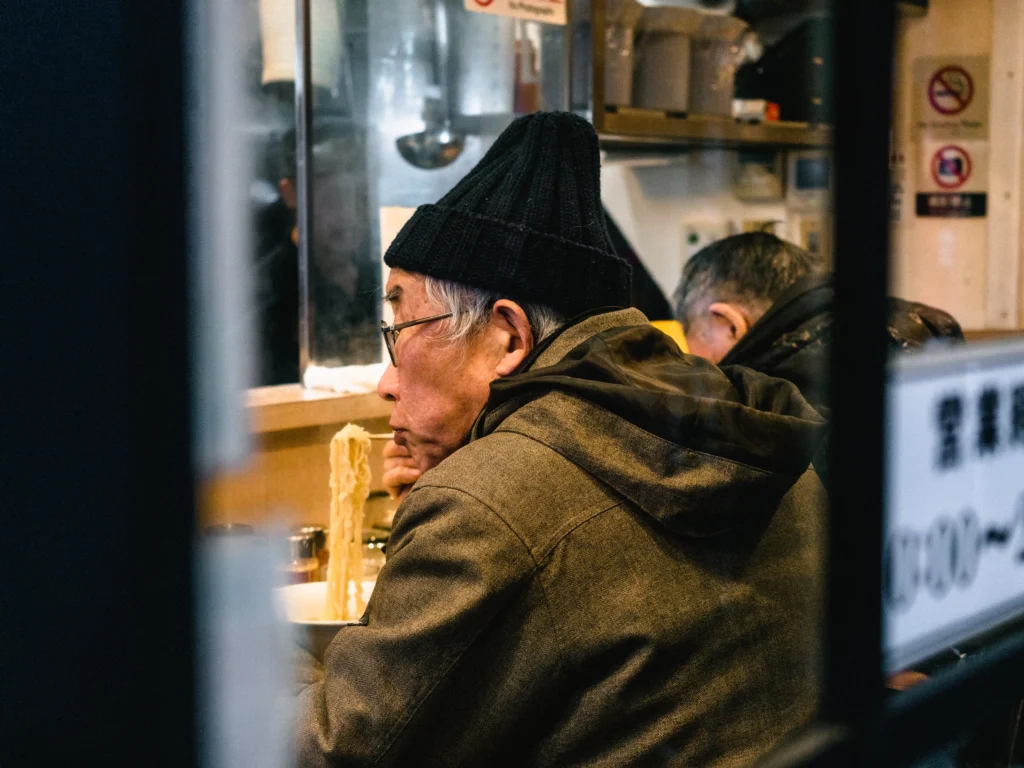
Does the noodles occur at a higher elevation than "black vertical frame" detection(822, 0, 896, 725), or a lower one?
lower

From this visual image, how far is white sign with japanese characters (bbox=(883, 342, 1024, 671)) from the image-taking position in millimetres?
1116

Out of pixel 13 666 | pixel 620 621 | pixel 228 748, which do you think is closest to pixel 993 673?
pixel 620 621

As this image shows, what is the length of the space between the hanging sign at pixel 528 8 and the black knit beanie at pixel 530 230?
4.16 feet

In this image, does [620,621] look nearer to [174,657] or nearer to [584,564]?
[584,564]

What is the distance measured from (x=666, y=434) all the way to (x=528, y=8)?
199cm

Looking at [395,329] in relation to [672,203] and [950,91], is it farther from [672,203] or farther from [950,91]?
[672,203]

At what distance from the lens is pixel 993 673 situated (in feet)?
3.92

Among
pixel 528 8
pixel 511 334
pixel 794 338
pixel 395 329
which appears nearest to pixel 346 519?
pixel 395 329

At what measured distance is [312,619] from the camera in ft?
5.98

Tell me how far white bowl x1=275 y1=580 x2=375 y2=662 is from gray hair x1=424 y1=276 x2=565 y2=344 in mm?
369

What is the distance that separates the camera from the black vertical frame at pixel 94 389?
0.67 meters

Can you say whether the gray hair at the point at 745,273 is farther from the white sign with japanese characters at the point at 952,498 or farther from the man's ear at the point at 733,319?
the white sign with japanese characters at the point at 952,498

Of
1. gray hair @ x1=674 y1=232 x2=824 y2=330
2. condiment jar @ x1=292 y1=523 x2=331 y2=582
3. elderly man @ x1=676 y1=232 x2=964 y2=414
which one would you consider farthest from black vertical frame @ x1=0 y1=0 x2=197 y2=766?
gray hair @ x1=674 y1=232 x2=824 y2=330

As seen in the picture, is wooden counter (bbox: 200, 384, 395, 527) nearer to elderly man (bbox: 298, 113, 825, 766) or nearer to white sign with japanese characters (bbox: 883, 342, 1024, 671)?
elderly man (bbox: 298, 113, 825, 766)
